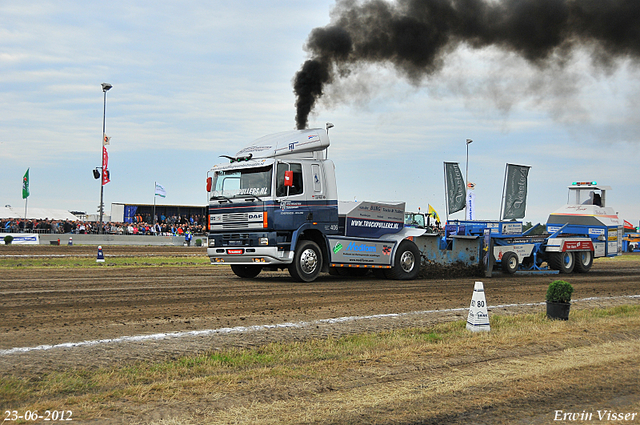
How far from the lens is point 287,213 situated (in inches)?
600

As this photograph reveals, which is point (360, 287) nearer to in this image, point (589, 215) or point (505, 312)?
point (505, 312)

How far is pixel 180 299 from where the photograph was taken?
1164 cm

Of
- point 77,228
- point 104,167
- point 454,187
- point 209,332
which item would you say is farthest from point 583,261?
point 77,228

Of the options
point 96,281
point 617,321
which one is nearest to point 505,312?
point 617,321

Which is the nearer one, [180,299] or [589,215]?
[180,299]

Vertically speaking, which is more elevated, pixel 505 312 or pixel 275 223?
pixel 275 223

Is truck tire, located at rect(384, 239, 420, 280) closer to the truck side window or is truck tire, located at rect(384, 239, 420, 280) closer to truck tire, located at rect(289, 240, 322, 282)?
truck tire, located at rect(289, 240, 322, 282)

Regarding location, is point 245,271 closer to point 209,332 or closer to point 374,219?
point 374,219

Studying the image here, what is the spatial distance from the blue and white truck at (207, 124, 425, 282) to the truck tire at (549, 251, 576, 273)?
Answer: 342 inches

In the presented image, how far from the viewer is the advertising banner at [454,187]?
30.0 metres

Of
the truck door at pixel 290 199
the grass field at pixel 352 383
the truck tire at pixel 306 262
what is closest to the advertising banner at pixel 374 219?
the truck tire at pixel 306 262

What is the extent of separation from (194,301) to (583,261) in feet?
57.3

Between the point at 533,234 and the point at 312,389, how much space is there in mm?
18185

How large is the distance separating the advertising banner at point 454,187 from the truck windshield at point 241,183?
1639 cm
